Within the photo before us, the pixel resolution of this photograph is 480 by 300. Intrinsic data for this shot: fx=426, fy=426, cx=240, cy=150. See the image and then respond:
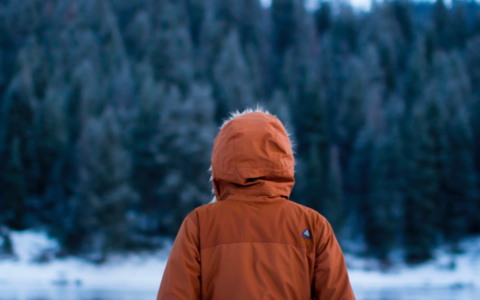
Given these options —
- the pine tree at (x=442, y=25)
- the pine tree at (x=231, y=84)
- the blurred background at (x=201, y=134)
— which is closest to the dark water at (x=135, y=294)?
the blurred background at (x=201, y=134)

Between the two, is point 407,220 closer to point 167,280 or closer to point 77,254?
point 77,254

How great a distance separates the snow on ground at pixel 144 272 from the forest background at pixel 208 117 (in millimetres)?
672

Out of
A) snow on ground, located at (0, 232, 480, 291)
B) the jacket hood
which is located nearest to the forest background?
snow on ground, located at (0, 232, 480, 291)

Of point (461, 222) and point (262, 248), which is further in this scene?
point (461, 222)

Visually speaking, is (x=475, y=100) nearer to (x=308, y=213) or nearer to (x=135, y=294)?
(x=135, y=294)

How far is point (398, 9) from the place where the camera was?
4188cm

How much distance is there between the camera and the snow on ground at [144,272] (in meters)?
16.1

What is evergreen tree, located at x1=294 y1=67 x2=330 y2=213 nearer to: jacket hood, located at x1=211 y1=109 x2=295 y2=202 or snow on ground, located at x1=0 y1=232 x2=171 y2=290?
snow on ground, located at x1=0 y1=232 x2=171 y2=290

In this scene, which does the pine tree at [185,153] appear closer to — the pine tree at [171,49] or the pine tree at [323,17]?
the pine tree at [171,49]

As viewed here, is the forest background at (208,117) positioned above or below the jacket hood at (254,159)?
above

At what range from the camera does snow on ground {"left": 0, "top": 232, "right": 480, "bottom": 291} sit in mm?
16141

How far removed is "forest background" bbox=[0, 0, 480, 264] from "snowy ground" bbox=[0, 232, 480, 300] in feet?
2.38

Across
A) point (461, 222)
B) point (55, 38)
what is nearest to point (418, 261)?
point (461, 222)

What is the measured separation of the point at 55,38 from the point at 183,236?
36382 millimetres
